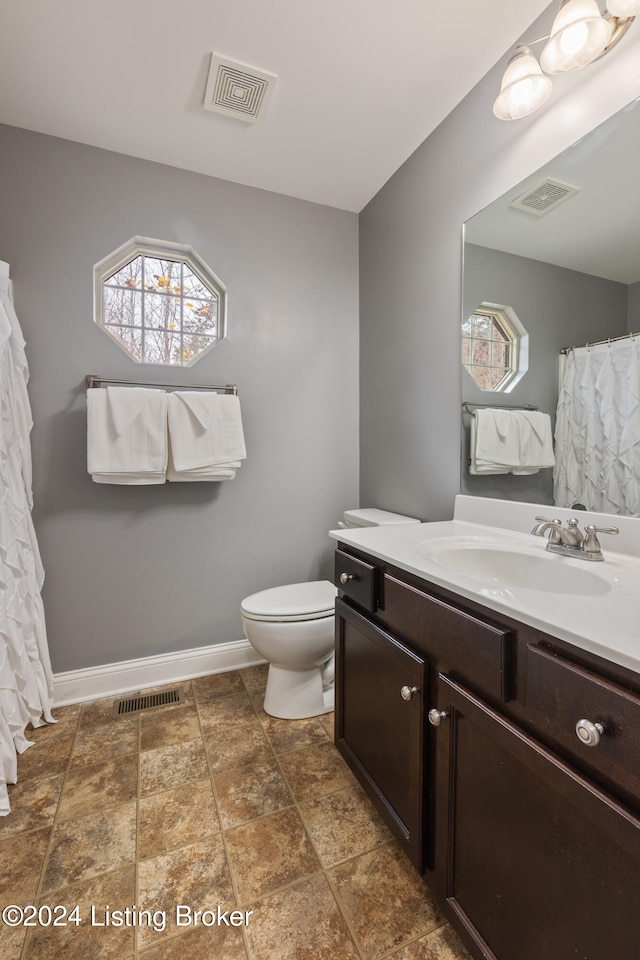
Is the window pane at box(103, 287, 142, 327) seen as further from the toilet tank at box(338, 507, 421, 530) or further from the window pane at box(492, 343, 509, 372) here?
the window pane at box(492, 343, 509, 372)

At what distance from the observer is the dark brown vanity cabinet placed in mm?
574

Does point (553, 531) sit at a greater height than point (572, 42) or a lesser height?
lesser

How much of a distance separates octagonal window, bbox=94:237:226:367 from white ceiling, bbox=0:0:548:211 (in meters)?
0.41

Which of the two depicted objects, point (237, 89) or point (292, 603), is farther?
point (292, 603)

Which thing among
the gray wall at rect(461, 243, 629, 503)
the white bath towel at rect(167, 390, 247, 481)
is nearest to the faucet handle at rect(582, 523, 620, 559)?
the gray wall at rect(461, 243, 629, 503)

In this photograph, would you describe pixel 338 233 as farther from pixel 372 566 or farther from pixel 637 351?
pixel 372 566

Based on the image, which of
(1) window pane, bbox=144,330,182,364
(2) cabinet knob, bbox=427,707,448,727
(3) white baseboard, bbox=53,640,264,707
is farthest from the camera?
(1) window pane, bbox=144,330,182,364

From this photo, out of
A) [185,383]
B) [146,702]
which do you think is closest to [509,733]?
[146,702]

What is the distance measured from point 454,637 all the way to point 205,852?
0.96m

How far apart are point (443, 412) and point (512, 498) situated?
0.48 m

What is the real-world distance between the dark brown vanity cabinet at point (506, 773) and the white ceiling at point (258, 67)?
5.51 ft

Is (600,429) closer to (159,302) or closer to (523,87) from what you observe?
(523,87)

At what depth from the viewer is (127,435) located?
1771mm

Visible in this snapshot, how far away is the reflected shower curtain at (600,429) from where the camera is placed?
42.6 inches
